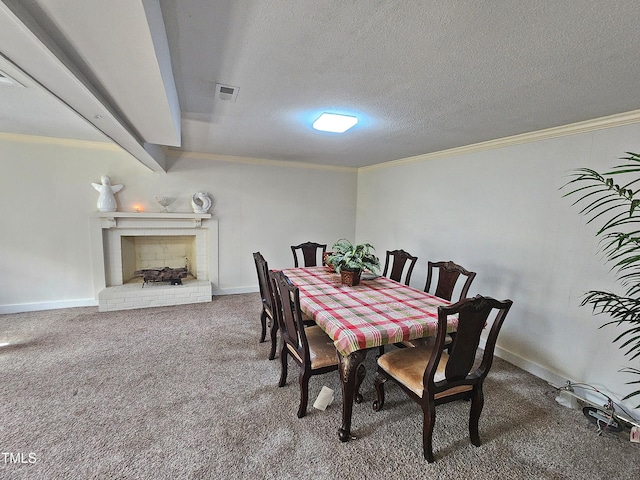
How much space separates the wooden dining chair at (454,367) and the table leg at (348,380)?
297 mm

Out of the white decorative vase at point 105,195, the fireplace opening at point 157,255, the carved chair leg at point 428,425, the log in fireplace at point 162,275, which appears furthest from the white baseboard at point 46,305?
the carved chair leg at point 428,425

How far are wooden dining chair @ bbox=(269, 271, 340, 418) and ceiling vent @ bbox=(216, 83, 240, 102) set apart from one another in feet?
4.37

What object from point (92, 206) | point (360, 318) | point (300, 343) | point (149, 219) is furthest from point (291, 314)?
point (92, 206)

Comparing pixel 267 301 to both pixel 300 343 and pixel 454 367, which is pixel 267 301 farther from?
pixel 454 367

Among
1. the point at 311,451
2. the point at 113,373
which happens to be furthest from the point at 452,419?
the point at 113,373

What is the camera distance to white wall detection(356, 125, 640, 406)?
228cm

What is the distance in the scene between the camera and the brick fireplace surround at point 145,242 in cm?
384

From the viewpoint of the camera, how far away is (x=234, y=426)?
1896mm

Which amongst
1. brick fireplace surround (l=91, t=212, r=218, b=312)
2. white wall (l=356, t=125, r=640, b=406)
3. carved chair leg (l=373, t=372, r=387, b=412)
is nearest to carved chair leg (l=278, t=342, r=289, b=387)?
carved chair leg (l=373, t=372, r=387, b=412)

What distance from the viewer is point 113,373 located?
8.00 feet

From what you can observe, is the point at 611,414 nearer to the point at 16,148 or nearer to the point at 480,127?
the point at 480,127

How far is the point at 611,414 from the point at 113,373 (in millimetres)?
3887

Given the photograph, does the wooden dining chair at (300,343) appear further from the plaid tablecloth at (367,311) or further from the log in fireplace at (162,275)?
the log in fireplace at (162,275)

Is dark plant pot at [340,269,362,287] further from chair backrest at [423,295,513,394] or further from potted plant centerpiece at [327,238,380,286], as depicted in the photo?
chair backrest at [423,295,513,394]
